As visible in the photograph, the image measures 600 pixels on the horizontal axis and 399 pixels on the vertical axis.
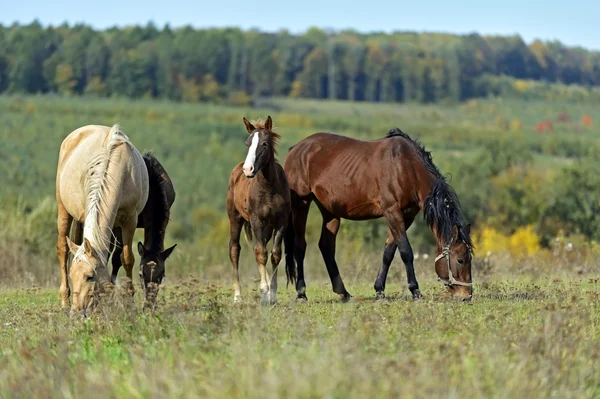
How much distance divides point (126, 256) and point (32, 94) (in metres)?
88.5

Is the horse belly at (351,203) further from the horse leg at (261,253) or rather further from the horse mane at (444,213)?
the horse leg at (261,253)

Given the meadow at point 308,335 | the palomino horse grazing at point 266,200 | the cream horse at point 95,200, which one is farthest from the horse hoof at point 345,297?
the cream horse at point 95,200

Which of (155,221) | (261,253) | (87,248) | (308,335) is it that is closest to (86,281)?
(87,248)

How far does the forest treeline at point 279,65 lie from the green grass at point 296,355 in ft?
298

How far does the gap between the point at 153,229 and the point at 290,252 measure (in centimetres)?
211

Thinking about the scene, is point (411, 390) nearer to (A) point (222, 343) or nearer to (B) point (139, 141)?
(A) point (222, 343)

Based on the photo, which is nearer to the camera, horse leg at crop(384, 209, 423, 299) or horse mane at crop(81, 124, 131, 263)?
horse mane at crop(81, 124, 131, 263)

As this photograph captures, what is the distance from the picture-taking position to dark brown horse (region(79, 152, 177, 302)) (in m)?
11.5

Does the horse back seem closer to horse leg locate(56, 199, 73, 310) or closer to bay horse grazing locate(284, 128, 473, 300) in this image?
bay horse grazing locate(284, 128, 473, 300)

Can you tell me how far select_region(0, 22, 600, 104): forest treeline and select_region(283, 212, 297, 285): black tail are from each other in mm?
86412

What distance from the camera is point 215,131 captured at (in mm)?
91000

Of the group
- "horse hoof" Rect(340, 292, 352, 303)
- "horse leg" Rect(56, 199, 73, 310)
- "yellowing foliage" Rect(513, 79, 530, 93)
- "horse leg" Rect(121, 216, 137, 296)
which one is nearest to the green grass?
"horse leg" Rect(121, 216, 137, 296)

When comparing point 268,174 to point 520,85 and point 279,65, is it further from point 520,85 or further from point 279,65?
point 520,85

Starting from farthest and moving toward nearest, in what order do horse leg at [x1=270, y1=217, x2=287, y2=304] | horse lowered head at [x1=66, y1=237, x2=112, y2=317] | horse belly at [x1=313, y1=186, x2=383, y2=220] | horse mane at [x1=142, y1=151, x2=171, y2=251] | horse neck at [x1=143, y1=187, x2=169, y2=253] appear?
horse belly at [x1=313, y1=186, x2=383, y2=220] → horse leg at [x1=270, y1=217, x2=287, y2=304] → horse mane at [x1=142, y1=151, x2=171, y2=251] → horse neck at [x1=143, y1=187, x2=169, y2=253] → horse lowered head at [x1=66, y1=237, x2=112, y2=317]
